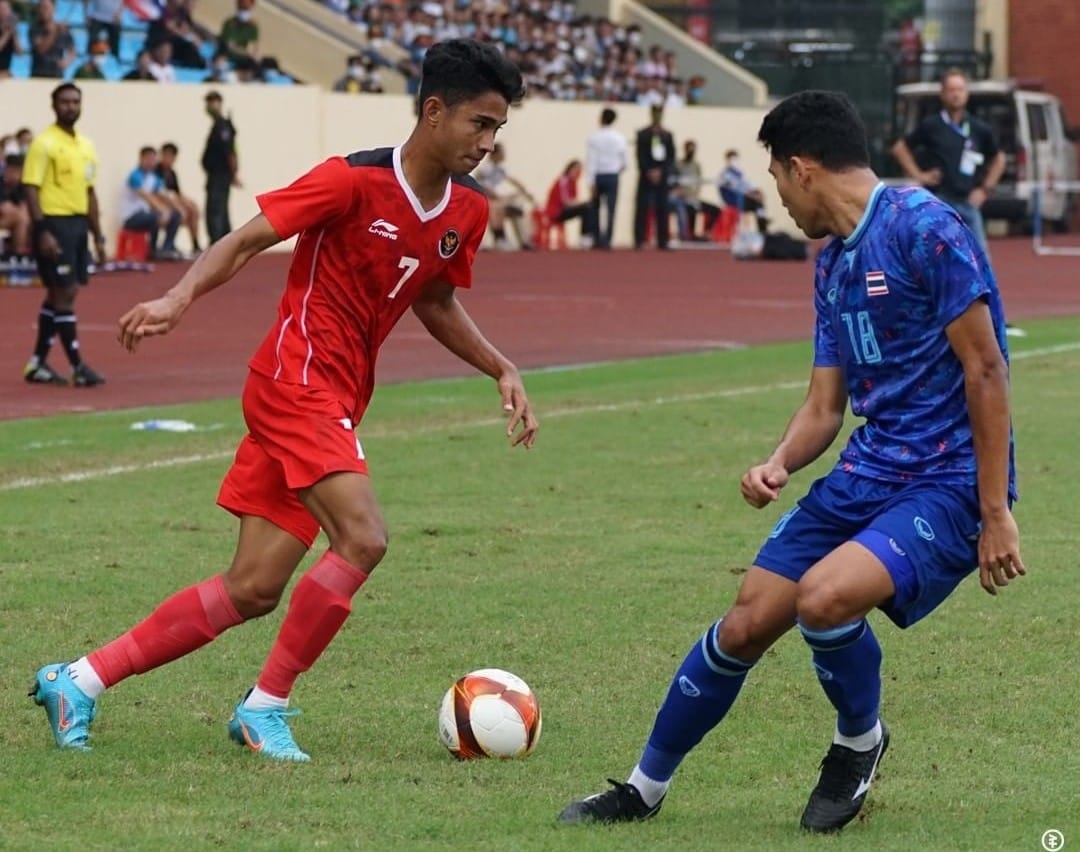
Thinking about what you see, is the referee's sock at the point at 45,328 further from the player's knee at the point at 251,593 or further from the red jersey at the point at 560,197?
the red jersey at the point at 560,197

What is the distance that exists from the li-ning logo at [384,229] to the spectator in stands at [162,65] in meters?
25.7

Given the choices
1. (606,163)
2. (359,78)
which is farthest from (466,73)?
(606,163)

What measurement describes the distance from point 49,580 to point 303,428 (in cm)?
298

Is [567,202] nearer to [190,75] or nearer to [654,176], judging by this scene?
[654,176]

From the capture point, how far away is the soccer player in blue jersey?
16.6 ft

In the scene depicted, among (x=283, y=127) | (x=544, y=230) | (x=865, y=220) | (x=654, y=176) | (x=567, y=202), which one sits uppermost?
(x=865, y=220)

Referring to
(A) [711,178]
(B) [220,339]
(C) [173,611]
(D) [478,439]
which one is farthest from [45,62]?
(C) [173,611]

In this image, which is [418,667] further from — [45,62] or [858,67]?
[858,67]

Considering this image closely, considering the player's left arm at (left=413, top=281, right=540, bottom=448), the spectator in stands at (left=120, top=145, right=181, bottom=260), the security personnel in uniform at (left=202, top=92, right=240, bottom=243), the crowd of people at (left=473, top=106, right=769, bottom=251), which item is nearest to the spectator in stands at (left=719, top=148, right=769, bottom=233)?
the crowd of people at (left=473, top=106, right=769, bottom=251)

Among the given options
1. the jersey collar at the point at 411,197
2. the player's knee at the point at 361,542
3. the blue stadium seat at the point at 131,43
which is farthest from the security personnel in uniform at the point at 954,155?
the blue stadium seat at the point at 131,43

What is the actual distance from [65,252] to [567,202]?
21.4m

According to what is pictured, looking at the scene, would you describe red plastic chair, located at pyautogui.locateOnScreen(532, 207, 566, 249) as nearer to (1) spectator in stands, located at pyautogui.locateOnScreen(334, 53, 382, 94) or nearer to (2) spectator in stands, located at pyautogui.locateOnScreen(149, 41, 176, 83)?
(1) spectator in stands, located at pyautogui.locateOnScreen(334, 53, 382, 94)

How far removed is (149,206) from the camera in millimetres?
29484

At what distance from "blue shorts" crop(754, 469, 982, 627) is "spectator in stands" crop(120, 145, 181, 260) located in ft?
80.3
